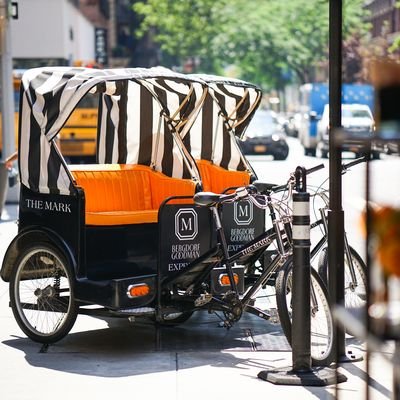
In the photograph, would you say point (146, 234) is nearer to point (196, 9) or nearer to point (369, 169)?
point (369, 169)

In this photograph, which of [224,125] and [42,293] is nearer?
[42,293]

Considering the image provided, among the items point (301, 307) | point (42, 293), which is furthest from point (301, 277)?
point (42, 293)

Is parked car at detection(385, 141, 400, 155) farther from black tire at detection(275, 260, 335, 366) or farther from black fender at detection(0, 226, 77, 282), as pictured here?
black fender at detection(0, 226, 77, 282)

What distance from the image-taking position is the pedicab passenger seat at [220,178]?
9.81 metres

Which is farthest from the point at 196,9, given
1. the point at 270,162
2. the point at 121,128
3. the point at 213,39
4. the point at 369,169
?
the point at 369,169

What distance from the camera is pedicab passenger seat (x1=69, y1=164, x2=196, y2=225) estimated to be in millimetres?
9125

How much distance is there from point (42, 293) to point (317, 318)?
2019 mm

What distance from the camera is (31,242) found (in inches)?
330

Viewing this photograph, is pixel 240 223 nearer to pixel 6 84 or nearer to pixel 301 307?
pixel 301 307

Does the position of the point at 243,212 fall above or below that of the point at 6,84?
below

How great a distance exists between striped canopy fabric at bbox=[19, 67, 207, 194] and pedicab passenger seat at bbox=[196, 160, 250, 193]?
358 mm

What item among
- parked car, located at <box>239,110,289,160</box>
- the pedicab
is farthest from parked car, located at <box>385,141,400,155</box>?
parked car, located at <box>239,110,289,160</box>

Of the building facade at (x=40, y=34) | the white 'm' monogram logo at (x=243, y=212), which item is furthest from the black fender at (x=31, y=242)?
the building facade at (x=40, y=34)

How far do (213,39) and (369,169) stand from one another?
220ft
